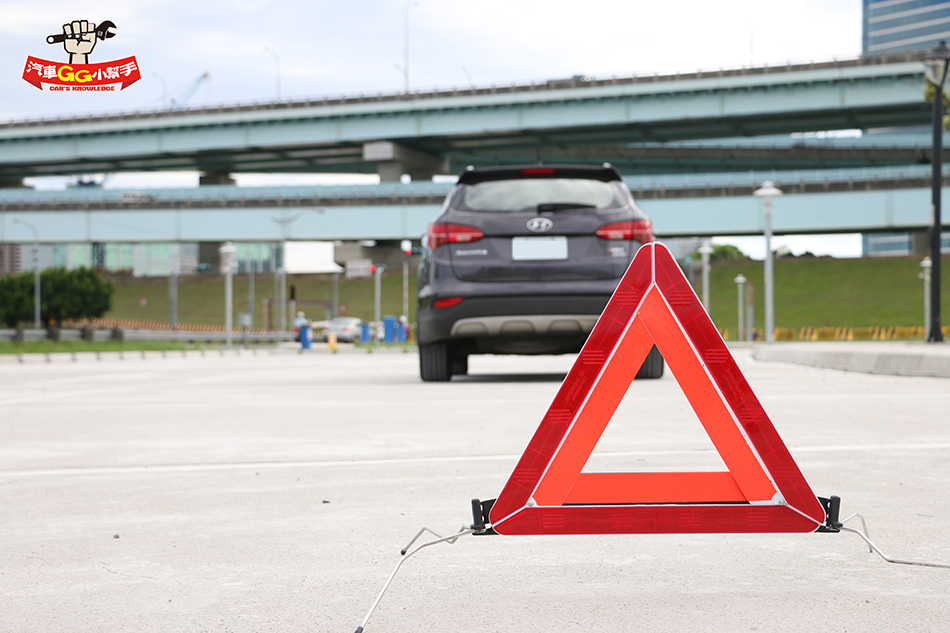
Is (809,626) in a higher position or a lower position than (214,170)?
lower

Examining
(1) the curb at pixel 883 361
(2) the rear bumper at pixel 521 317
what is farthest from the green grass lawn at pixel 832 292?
(2) the rear bumper at pixel 521 317

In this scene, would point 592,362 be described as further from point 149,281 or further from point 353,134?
point 149,281

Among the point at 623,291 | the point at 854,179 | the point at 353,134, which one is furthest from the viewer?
the point at 353,134

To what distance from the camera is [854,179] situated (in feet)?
196

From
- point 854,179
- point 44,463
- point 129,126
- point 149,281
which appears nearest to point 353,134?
point 129,126

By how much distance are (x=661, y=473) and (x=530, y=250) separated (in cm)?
682

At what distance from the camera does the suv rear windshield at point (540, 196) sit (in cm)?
989

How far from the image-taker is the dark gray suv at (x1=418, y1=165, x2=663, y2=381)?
32.0ft

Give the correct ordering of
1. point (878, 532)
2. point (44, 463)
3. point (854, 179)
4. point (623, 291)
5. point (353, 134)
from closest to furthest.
A: point (623, 291) < point (878, 532) < point (44, 463) < point (854, 179) < point (353, 134)

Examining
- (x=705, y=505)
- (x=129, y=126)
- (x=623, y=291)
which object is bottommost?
(x=705, y=505)

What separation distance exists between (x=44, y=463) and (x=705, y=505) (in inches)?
174

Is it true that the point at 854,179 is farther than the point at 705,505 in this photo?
Yes

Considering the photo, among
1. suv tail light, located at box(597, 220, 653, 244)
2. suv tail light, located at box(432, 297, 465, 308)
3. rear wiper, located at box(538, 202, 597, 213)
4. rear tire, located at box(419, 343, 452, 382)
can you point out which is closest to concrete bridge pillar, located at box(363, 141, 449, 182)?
rear tire, located at box(419, 343, 452, 382)

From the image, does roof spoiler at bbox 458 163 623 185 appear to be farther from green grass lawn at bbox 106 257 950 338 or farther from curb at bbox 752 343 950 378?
green grass lawn at bbox 106 257 950 338
